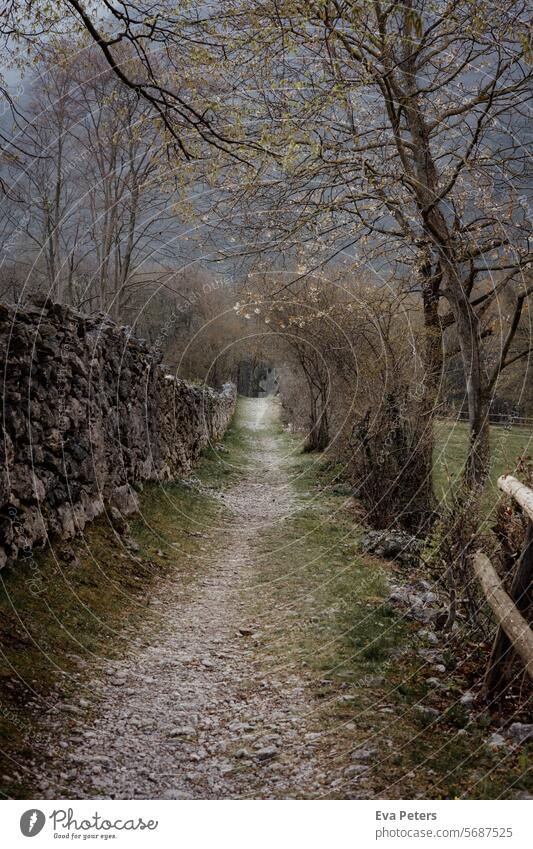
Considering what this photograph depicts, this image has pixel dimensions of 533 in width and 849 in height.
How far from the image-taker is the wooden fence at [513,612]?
3.70m

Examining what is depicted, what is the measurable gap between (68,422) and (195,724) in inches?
156

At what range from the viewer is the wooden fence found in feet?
12.1

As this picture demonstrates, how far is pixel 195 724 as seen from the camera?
4.36 m

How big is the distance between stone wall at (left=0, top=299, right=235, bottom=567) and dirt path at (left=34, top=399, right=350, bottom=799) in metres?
1.57

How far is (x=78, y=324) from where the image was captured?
311 inches

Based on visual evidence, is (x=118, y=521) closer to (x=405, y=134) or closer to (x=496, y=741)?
(x=496, y=741)

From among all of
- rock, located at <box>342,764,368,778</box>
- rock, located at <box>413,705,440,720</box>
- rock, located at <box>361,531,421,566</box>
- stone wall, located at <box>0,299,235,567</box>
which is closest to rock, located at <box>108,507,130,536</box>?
stone wall, located at <box>0,299,235,567</box>

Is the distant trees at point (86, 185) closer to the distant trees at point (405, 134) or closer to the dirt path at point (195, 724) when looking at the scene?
the distant trees at point (405, 134)

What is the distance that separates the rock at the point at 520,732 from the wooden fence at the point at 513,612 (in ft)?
0.96

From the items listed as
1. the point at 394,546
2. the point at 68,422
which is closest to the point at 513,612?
the point at 68,422

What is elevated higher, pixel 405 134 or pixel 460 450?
pixel 405 134

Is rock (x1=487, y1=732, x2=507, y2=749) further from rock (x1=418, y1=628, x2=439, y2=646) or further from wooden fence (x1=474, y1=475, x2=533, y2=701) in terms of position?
rock (x1=418, y1=628, x2=439, y2=646)
